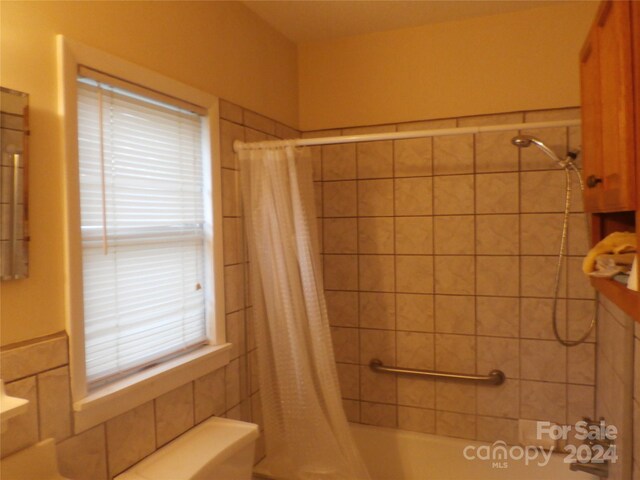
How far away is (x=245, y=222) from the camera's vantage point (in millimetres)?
1967

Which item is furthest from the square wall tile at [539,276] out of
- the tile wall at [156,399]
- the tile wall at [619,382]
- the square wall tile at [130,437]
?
the square wall tile at [130,437]

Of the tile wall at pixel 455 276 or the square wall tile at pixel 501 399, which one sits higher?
the tile wall at pixel 455 276

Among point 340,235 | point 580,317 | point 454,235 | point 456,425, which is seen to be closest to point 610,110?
point 454,235

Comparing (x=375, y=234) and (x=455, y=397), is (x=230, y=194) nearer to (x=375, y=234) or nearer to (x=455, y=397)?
(x=375, y=234)

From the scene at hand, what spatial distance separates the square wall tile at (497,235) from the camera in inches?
88.0

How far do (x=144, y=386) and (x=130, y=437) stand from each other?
16 centimetres

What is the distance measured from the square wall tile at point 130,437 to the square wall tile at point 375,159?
1.59 m

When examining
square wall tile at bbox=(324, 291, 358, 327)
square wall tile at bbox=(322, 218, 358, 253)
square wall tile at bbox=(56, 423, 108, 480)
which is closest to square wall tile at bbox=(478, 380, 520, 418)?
square wall tile at bbox=(324, 291, 358, 327)

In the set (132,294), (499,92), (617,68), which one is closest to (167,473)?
(132,294)

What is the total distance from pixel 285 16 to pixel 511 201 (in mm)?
1465

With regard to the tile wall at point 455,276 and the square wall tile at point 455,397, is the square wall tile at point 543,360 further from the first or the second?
the square wall tile at point 455,397

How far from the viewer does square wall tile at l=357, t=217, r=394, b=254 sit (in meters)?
2.46

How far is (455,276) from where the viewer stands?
2.34 metres

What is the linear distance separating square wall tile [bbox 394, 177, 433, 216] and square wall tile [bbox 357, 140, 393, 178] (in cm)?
10
